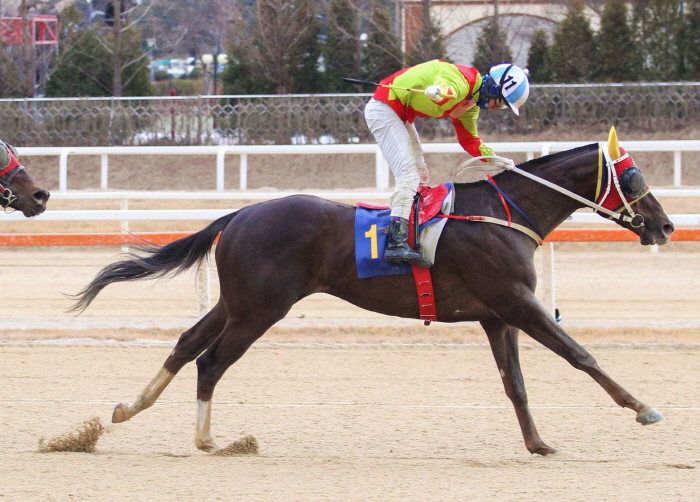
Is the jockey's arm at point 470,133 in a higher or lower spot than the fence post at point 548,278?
higher

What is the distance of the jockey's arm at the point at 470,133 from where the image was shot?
16.3 ft

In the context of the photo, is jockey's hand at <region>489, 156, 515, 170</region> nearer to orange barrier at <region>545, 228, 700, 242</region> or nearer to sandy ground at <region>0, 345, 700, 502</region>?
sandy ground at <region>0, 345, 700, 502</region>

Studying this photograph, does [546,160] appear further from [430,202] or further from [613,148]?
[430,202]

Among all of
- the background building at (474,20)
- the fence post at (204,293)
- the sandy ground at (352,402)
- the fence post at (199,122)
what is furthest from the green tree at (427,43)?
the fence post at (204,293)

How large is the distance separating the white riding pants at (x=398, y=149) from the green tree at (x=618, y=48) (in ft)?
48.6

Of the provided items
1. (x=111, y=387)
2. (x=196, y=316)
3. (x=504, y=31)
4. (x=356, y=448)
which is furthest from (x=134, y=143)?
(x=356, y=448)

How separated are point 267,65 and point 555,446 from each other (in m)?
16.3

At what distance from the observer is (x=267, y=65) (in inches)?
784

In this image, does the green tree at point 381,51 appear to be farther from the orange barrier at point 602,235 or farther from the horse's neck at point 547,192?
the horse's neck at point 547,192

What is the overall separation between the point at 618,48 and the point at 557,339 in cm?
1561

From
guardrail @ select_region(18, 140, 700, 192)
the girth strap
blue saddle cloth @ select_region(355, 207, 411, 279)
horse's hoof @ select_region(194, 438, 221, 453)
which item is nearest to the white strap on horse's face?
horse's hoof @ select_region(194, 438, 221, 453)

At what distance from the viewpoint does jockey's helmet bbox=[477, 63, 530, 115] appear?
4.66m

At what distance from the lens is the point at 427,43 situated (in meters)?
19.0

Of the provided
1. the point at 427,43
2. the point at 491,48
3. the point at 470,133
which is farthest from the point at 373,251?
the point at 491,48
